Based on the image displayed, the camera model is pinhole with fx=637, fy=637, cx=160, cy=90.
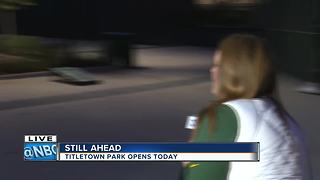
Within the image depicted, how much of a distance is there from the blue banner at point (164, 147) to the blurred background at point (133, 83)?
2.37ft

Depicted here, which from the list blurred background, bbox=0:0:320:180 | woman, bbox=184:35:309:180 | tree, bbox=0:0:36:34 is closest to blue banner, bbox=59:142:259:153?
woman, bbox=184:35:309:180

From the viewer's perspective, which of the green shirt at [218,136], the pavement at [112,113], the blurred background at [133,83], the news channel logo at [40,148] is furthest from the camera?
the blurred background at [133,83]

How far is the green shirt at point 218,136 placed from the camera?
187 centimetres

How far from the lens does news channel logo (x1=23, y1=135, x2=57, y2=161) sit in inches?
92.7

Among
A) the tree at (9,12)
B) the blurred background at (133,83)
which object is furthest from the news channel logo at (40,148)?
the tree at (9,12)

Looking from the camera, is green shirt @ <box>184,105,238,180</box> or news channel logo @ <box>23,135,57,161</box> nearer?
green shirt @ <box>184,105,238,180</box>

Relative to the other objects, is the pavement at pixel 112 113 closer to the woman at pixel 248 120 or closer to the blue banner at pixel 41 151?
the blue banner at pixel 41 151

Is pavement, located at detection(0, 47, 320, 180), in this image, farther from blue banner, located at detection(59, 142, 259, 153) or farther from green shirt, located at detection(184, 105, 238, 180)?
green shirt, located at detection(184, 105, 238, 180)

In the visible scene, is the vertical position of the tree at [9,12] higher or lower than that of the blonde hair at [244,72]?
higher

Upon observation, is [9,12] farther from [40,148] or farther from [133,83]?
[40,148]

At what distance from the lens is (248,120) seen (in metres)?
1.89

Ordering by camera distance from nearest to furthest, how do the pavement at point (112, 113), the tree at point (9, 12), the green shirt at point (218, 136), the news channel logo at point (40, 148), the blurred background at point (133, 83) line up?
the green shirt at point (218, 136), the news channel logo at point (40, 148), the pavement at point (112, 113), the blurred background at point (133, 83), the tree at point (9, 12)

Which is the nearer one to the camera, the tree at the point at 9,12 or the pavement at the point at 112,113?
the pavement at the point at 112,113

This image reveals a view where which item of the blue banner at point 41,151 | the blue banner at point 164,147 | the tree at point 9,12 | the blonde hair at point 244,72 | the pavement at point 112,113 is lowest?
the pavement at point 112,113
